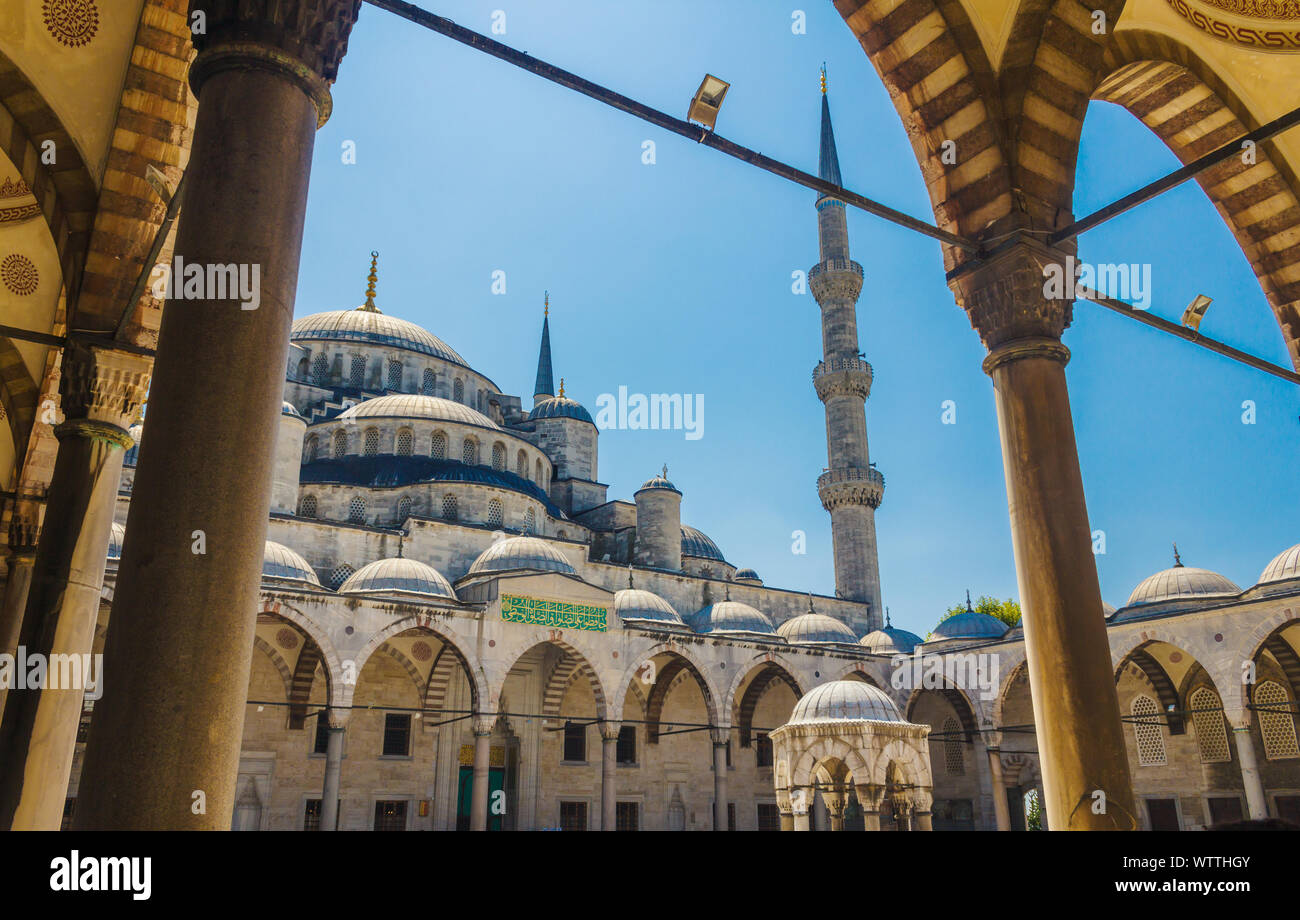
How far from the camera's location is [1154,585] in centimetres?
2033

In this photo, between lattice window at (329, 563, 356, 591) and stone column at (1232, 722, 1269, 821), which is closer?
stone column at (1232, 722, 1269, 821)

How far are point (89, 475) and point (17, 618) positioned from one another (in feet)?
9.95

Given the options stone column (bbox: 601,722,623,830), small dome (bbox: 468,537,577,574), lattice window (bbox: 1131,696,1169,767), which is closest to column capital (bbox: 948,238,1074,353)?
stone column (bbox: 601,722,623,830)

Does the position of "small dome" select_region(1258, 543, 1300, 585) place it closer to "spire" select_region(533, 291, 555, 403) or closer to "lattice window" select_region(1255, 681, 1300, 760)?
"lattice window" select_region(1255, 681, 1300, 760)

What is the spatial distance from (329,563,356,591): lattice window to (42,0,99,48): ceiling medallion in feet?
51.4

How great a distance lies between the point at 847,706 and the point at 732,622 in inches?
490

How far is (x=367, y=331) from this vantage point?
28844mm

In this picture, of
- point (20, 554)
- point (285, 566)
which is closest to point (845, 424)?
point (285, 566)

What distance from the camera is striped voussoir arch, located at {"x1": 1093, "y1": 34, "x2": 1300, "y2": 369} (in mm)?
6746

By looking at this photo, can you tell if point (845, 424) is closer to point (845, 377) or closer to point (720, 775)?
point (845, 377)

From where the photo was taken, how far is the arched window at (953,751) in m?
23.7
